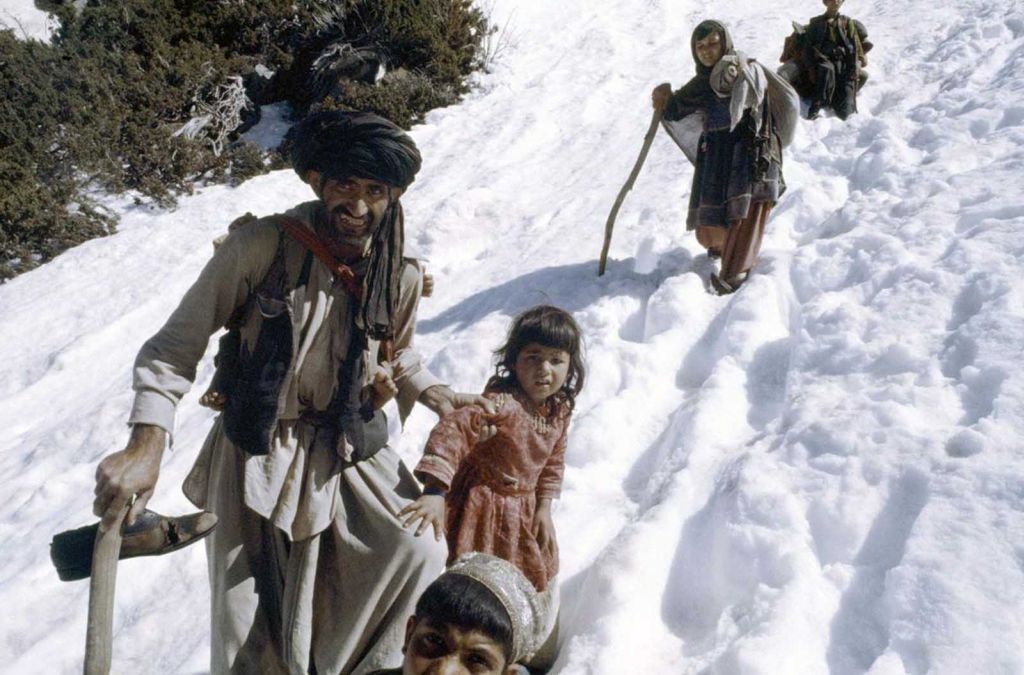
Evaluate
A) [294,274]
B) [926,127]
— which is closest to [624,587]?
[294,274]

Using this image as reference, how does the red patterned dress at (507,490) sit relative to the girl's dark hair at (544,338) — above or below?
below

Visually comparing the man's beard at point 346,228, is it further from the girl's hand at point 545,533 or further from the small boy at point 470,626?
the girl's hand at point 545,533

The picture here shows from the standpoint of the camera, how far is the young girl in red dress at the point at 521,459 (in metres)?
2.19

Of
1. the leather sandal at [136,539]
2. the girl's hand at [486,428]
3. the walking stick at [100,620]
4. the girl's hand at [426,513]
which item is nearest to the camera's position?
the walking stick at [100,620]

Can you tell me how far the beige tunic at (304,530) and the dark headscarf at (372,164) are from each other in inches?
3.3

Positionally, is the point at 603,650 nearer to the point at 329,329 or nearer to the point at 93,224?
the point at 329,329

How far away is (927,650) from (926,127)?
4.35 metres

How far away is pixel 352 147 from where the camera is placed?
5.91ft

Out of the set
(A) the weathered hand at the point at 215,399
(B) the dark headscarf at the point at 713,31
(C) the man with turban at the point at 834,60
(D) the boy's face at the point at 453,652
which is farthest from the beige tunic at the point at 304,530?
(C) the man with turban at the point at 834,60

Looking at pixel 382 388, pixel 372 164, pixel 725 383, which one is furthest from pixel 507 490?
pixel 725 383

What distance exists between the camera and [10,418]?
15.2 ft

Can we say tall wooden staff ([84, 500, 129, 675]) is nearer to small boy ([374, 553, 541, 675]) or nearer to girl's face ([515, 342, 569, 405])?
small boy ([374, 553, 541, 675])

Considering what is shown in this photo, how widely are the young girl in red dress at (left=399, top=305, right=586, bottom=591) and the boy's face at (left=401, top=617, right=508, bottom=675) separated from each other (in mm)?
603

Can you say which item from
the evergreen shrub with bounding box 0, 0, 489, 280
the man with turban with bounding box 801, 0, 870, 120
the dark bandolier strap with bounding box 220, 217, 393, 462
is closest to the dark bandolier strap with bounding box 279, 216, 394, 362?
the dark bandolier strap with bounding box 220, 217, 393, 462
